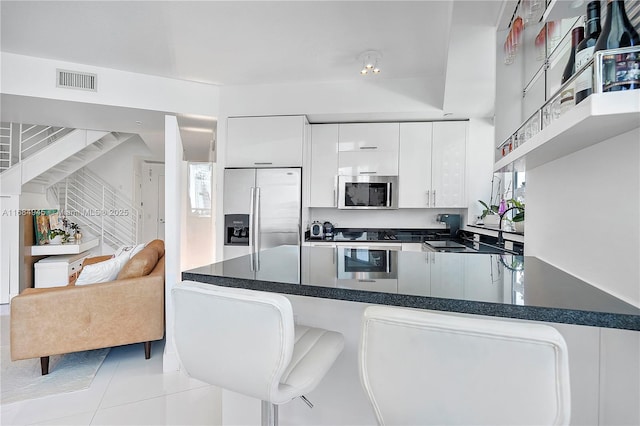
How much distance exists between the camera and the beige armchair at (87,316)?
222 cm

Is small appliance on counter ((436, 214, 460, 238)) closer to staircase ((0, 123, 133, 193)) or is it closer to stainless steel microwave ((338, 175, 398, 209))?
stainless steel microwave ((338, 175, 398, 209))

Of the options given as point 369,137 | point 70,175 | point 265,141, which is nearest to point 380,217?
point 369,137

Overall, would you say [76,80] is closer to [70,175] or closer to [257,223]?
[257,223]

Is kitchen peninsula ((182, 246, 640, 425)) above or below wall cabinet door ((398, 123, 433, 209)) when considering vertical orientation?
below

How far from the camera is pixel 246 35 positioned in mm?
2625

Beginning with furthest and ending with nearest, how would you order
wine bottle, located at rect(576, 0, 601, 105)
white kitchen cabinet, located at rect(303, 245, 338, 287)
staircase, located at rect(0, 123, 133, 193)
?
staircase, located at rect(0, 123, 133, 193)
white kitchen cabinet, located at rect(303, 245, 338, 287)
wine bottle, located at rect(576, 0, 601, 105)

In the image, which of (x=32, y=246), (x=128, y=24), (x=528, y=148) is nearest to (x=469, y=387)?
(x=528, y=148)

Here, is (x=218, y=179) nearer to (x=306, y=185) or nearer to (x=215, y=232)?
(x=215, y=232)

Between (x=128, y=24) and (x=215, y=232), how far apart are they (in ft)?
6.73

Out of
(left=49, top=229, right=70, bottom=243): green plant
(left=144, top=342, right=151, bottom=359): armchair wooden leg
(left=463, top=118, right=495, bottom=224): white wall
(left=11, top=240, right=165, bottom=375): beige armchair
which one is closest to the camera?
(left=11, top=240, right=165, bottom=375): beige armchair

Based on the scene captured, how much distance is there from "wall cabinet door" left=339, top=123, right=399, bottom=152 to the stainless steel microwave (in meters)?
0.35

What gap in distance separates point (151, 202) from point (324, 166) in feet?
15.0

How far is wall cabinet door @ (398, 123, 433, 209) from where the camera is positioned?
12.3ft

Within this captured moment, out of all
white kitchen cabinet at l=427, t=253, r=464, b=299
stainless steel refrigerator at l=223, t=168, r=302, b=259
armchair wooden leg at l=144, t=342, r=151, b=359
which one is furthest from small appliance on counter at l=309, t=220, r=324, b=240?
white kitchen cabinet at l=427, t=253, r=464, b=299
